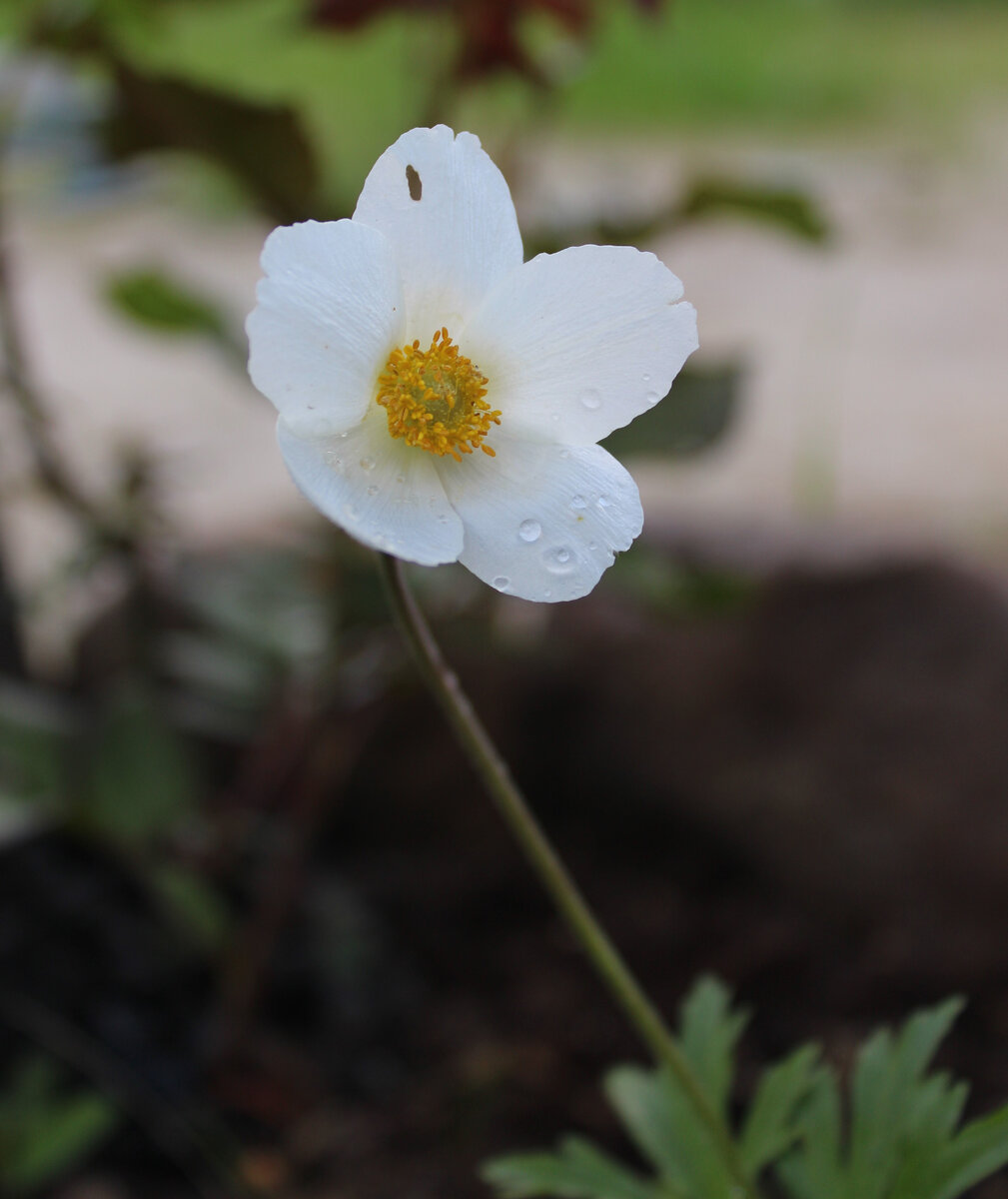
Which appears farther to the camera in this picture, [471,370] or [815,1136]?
[815,1136]

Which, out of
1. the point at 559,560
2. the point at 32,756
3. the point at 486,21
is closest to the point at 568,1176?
the point at 559,560

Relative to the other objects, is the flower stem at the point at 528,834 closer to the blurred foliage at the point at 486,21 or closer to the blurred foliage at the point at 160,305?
the blurred foliage at the point at 160,305

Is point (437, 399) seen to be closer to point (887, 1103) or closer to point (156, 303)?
point (887, 1103)

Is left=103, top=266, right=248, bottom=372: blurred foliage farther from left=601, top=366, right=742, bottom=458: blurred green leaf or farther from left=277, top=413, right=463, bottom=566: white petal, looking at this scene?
left=277, top=413, right=463, bottom=566: white petal

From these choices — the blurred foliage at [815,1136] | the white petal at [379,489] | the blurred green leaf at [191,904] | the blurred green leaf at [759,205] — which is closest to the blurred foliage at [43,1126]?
the blurred green leaf at [191,904]

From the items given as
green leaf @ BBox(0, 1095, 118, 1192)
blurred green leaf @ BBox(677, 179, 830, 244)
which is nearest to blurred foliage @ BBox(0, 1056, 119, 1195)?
green leaf @ BBox(0, 1095, 118, 1192)

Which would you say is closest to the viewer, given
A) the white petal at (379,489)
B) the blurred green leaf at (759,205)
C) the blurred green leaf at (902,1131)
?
the white petal at (379,489)
